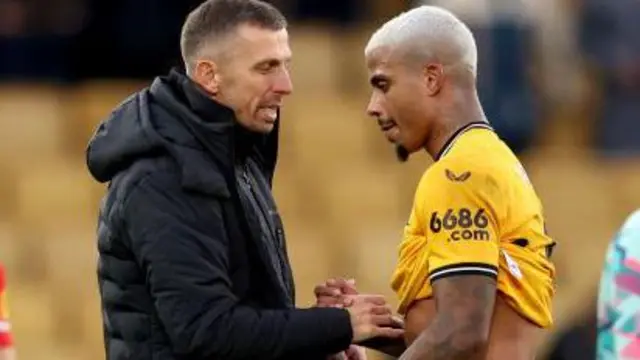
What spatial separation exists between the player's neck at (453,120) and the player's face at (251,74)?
0.41 m

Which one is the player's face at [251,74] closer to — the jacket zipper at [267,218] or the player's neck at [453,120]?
the jacket zipper at [267,218]

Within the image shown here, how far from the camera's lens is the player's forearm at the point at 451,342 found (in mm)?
6977

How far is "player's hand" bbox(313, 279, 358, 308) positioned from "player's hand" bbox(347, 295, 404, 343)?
0.26 feet

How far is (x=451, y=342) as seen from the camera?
6.98 m

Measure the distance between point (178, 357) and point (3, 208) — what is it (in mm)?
5766

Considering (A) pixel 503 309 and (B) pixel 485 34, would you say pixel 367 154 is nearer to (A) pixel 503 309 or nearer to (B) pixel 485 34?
(B) pixel 485 34

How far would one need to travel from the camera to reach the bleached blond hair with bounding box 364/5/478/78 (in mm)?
7207

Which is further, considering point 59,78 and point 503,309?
point 59,78

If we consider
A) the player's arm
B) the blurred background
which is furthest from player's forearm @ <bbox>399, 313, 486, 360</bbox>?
the blurred background

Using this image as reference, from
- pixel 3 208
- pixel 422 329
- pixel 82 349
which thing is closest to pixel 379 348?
pixel 422 329

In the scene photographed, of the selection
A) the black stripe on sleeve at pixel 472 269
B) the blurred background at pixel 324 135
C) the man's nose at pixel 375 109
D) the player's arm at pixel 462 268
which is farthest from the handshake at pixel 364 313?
the blurred background at pixel 324 135

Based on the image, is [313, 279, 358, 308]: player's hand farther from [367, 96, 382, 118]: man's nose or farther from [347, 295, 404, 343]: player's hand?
[367, 96, 382, 118]: man's nose

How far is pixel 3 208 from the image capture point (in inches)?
503

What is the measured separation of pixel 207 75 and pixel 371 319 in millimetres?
757
